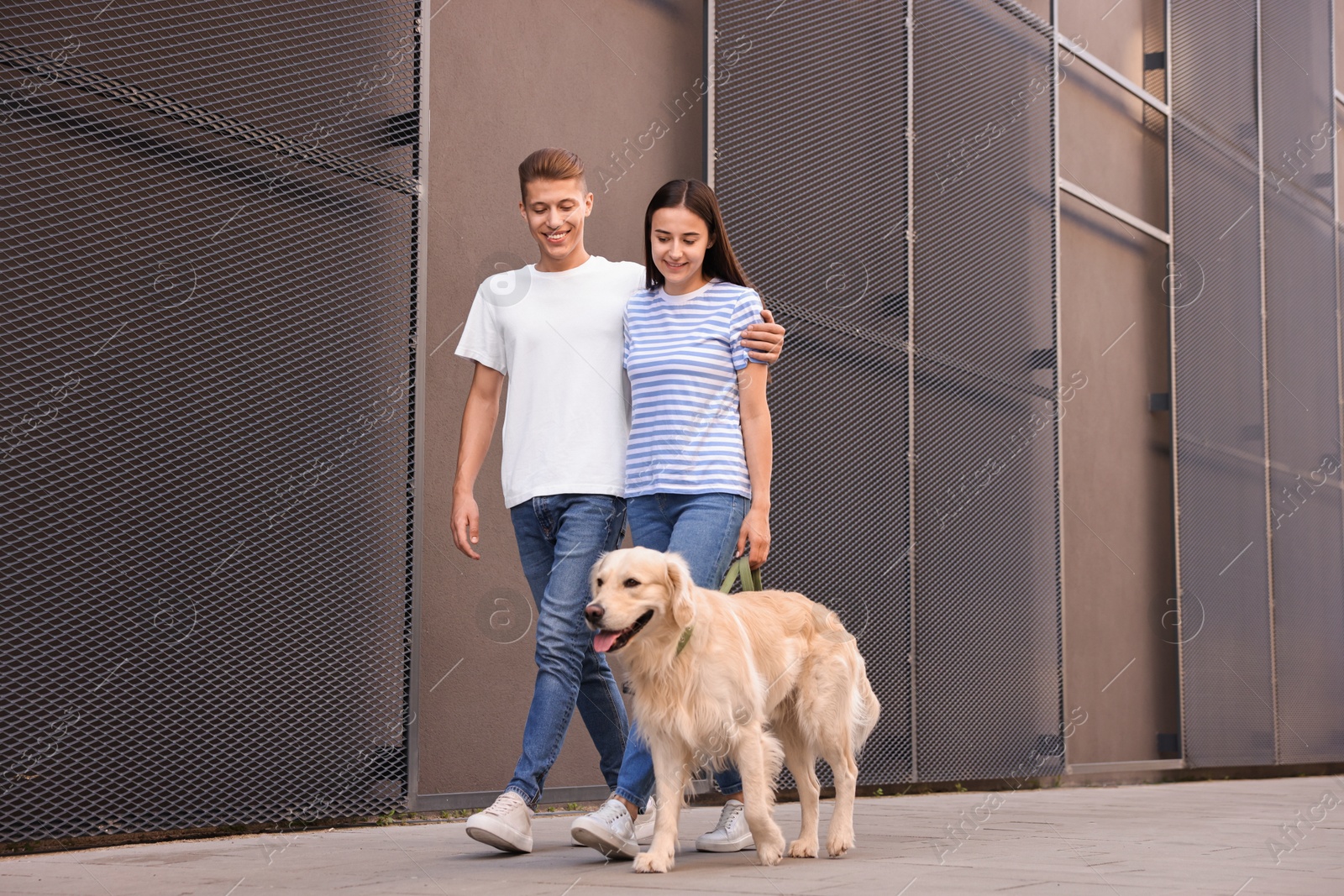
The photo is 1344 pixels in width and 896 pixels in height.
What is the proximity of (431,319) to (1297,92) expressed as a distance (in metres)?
10.3

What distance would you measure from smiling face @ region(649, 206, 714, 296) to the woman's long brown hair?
0.6 inches

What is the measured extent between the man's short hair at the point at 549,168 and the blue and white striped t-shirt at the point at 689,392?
0.43 m

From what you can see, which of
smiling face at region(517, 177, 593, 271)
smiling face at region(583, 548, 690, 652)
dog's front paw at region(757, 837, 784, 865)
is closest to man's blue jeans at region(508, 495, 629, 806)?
smiling face at region(583, 548, 690, 652)

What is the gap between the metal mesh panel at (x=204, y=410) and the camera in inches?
154

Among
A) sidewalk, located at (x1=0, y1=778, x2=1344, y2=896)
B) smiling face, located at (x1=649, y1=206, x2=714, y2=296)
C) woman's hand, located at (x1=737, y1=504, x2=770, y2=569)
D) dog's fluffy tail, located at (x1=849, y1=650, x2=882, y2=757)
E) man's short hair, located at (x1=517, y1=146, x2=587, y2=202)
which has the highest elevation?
man's short hair, located at (x1=517, y1=146, x2=587, y2=202)

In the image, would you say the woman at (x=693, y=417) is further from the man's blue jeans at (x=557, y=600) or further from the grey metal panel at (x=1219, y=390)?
the grey metal panel at (x=1219, y=390)

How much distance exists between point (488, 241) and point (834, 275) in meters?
2.28

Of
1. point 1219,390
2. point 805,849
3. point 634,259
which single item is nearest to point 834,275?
point 634,259

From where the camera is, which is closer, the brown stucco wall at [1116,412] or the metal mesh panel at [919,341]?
the metal mesh panel at [919,341]

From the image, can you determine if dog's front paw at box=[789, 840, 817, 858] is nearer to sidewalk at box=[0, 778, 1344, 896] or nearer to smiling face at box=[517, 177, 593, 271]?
sidewalk at box=[0, 778, 1344, 896]

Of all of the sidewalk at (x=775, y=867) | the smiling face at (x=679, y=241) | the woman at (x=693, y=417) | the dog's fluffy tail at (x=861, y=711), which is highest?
the smiling face at (x=679, y=241)

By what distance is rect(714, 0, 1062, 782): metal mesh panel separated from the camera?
6.77 meters

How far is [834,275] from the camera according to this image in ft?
23.4

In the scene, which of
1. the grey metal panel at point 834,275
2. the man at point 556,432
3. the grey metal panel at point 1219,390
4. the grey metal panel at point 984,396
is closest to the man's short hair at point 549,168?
the man at point 556,432
